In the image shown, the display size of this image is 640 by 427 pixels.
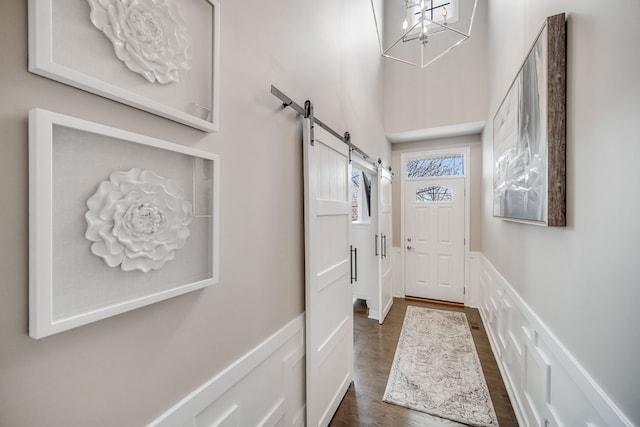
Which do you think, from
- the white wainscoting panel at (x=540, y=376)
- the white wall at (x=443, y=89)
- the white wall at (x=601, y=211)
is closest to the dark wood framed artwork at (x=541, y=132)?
the white wall at (x=601, y=211)

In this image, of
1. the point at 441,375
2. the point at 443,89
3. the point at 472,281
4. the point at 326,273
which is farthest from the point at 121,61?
the point at 472,281

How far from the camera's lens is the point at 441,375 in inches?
91.7

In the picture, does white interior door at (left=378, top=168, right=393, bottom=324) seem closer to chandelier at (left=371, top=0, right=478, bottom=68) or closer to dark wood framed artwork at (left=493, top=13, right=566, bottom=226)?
dark wood framed artwork at (left=493, top=13, right=566, bottom=226)

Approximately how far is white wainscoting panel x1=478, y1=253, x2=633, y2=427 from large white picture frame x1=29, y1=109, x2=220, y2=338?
1403mm

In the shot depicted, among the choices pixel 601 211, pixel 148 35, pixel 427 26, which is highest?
pixel 427 26

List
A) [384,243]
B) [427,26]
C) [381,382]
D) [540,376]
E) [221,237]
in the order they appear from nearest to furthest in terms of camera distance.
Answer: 1. [221,237]
2. [540,376]
3. [381,382]
4. [384,243]
5. [427,26]

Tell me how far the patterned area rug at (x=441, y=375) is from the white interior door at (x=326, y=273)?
19.1 inches

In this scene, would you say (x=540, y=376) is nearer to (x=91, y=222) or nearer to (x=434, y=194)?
(x=91, y=222)

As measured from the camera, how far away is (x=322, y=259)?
173 cm

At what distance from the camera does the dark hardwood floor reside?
186 centimetres

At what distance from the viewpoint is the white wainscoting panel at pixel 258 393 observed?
0.90 metres

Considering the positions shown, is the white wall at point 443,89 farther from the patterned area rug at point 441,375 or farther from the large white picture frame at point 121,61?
the large white picture frame at point 121,61

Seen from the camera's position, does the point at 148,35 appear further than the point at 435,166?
No

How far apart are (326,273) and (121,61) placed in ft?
4.76
